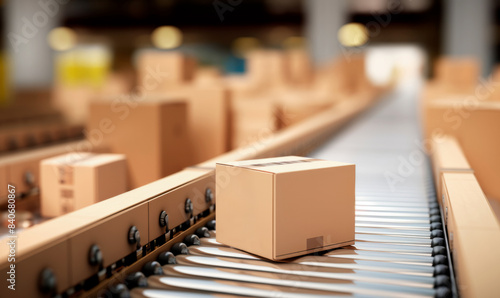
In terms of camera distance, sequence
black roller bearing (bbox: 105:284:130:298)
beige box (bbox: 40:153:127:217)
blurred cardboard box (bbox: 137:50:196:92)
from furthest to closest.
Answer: blurred cardboard box (bbox: 137:50:196:92)
beige box (bbox: 40:153:127:217)
black roller bearing (bbox: 105:284:130:298)

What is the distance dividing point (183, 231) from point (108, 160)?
36.1 inches

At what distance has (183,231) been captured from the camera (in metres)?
2.25

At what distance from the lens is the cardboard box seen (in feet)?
12.7

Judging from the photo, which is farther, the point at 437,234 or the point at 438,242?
the point at 437,234

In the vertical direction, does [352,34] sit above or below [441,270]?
above

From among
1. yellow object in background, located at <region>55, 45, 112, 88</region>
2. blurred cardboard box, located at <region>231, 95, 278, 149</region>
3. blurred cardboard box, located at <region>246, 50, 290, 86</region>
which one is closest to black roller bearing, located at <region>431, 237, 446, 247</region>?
blurred cardboard box, located at <region>231, 95, 278, 149</region>

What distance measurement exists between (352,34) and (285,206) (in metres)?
14.6

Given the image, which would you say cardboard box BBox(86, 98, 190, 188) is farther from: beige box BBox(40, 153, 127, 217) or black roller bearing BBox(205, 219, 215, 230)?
black roller bearing BBox(205, 219, 215, 230)

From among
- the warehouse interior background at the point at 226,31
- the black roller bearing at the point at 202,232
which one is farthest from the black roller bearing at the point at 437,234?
the warehouse interior background at the point at 226,31

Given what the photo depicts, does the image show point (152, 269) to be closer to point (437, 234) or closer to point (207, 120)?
point (437, 234)

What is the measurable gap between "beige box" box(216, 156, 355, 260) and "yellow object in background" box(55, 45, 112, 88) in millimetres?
19076

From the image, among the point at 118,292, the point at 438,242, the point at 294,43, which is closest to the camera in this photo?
the point at 118,292

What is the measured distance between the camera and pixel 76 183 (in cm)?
282

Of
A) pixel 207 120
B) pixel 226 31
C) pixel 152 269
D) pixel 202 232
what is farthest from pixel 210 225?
pixel 226 31
